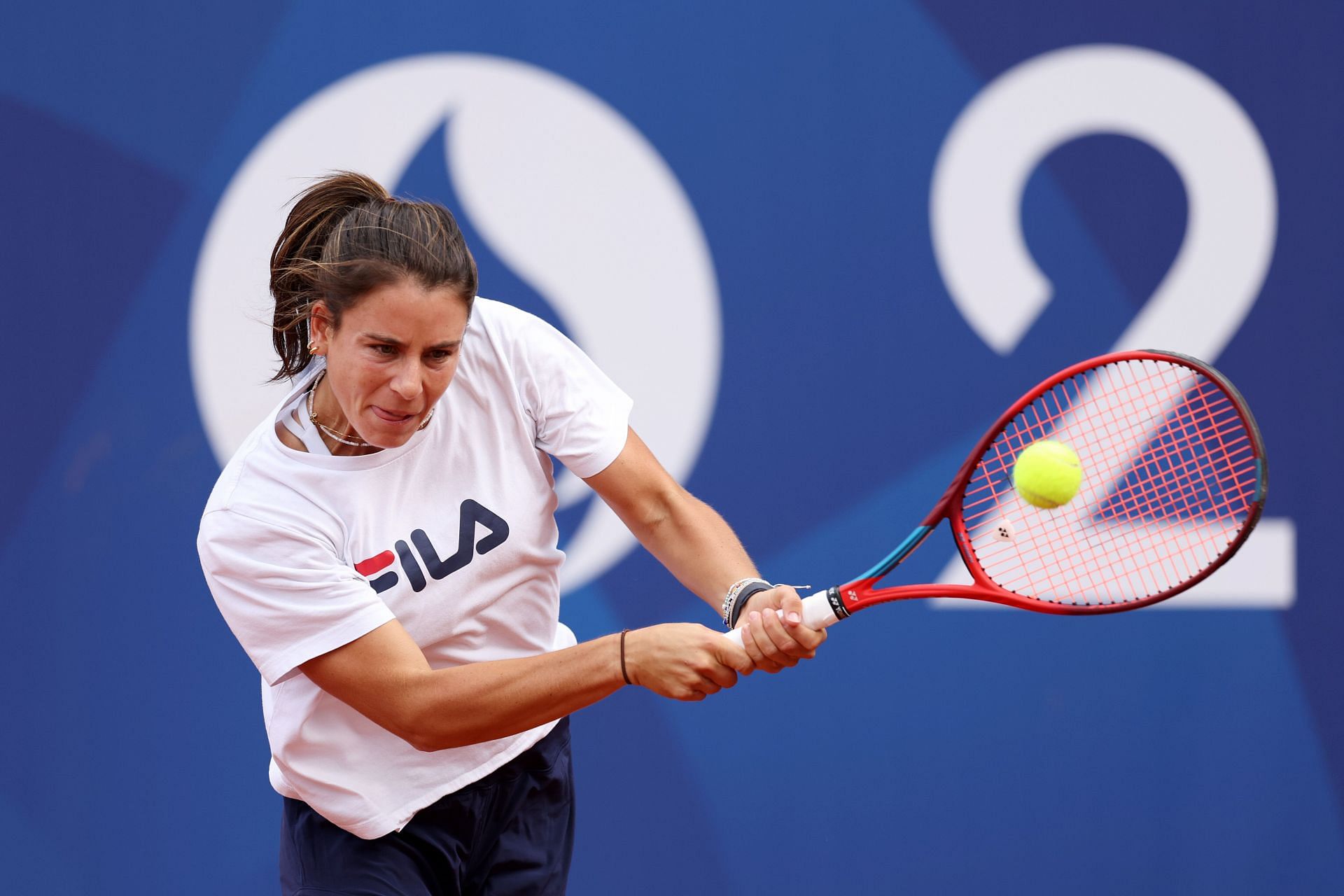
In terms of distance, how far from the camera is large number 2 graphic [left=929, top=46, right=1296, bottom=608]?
2744mm

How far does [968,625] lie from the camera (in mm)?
2816

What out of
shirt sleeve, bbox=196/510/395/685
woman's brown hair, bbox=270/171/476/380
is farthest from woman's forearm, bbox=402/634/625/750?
woman's brown hair, bbox=270/171/476/380

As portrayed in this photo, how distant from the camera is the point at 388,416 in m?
1.66

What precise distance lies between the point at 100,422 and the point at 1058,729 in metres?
2.24

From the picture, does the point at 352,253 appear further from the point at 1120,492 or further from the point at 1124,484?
the point at 1124,484

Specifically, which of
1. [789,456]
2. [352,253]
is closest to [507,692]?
[352,253]

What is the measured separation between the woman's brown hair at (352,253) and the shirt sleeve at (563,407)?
20cm

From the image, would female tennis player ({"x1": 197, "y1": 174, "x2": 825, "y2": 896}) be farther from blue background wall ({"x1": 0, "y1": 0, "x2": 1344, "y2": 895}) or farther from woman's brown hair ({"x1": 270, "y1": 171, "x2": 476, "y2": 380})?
blue background wall ({"x1": 0, "y1": 0, "x2": 1344, "y2": 895})

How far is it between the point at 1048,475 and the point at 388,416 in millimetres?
874

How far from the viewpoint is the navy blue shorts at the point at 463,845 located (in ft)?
6.00

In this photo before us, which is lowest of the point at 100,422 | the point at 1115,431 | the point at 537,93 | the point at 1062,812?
the point at 1062,812

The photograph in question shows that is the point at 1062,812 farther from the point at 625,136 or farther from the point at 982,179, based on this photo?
the point at 625,136

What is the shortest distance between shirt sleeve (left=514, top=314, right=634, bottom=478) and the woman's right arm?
0.31 meters

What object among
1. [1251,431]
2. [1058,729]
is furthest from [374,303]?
[1058,729]
